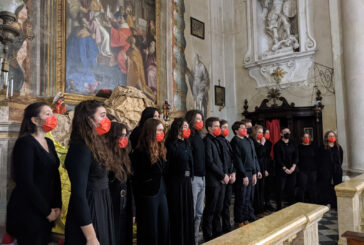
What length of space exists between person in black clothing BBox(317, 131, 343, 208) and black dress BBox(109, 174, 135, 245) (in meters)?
5.06

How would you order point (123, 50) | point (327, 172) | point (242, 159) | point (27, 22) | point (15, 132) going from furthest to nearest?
point (123, 50) < point (327, 172) < point (27, 22) < point (242, 159) < point (15, 132)

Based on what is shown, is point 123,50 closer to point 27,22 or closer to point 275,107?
point 27,22

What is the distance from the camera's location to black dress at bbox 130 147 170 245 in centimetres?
320

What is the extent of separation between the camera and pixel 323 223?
5.62 m

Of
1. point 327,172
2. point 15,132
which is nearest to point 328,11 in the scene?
point 327,172

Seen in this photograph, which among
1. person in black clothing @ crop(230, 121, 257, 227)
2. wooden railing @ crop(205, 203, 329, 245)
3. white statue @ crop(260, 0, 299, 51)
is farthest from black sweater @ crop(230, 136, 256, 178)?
white statue @ crop(260, 0, 299, 51)

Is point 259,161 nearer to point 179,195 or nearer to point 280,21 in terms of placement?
point 179,195

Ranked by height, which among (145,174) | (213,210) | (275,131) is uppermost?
(275,131)

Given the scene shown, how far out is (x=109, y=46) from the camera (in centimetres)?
755

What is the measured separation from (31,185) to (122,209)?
120 centimetres

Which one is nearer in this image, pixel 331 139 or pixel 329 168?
pixel 331 139

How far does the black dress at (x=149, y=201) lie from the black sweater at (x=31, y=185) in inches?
41.0

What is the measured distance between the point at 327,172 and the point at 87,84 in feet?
18.9

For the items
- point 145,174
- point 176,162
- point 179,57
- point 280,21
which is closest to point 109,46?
point 179,57
